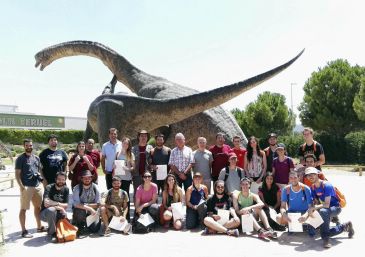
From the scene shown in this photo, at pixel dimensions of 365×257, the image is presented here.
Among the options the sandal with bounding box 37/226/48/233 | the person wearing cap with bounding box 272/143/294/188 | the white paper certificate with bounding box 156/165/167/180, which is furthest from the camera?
the white paper certificate with bounding box 156/165/167/180

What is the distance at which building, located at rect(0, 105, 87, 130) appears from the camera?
5206 centimetres

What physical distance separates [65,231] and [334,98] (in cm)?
2879

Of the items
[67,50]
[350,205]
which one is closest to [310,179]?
[350,205]

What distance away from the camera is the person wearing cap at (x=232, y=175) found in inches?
276

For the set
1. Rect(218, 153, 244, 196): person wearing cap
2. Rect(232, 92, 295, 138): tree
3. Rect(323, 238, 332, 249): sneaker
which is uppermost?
Rect(232, 92, 295, 138): tree

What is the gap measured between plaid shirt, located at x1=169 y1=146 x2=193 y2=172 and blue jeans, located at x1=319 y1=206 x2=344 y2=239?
2517 millimetres

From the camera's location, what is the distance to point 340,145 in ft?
86.1

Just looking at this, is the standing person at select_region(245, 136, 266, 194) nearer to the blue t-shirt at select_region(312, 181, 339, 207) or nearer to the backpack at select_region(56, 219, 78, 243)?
the blue t-shirt at select_region(312, 181, 339, 207)

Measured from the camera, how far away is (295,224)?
612 cm

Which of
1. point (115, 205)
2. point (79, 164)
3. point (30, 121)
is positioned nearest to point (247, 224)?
point (115, 205)

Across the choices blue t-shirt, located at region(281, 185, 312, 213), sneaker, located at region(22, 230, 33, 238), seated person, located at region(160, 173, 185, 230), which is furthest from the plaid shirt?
sneaker, located at region(22, 230, 33, 238)

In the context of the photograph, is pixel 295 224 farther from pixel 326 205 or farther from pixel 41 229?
pixel 41 229

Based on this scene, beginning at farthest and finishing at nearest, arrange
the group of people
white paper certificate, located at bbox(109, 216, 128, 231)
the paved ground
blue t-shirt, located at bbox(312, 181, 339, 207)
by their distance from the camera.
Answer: white paper certificate, located at bbox(109, 216, 128, 231) → the group of people → blue t-shirt, located at bbox(312, 181, 339, 207) → the paved ground

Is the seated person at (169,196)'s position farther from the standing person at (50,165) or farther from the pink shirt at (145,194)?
the standing person at (50,165)
